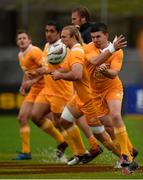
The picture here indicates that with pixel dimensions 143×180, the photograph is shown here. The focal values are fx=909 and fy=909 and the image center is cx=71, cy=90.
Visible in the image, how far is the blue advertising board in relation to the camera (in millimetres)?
29859

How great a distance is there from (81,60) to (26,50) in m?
3.16

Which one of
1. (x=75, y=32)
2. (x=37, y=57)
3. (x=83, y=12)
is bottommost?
(x=37, y=57)

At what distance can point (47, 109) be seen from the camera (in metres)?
16.1

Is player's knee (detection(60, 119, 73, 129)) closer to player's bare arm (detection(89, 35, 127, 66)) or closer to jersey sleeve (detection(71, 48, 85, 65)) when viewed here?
jersey sleeve (detection(71, 48, 85, 65))

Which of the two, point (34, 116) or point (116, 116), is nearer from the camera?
point (116, 116)

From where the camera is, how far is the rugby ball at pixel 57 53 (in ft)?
49.7

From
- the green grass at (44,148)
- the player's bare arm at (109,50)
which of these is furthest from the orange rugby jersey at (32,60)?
the player's bare arm at (109,50)

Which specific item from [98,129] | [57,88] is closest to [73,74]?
[98,129]

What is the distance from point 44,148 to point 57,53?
3.66 meters

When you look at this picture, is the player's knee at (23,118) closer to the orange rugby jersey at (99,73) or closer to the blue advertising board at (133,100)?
the orange rugby jersey at (99,73)

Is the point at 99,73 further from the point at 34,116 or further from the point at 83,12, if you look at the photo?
the point at 34,116

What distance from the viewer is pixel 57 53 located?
15.2 meters

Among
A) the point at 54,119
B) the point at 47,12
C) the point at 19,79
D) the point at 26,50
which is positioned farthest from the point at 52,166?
the point at 47,12

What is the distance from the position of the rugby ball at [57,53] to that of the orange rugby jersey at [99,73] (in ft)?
3.66
